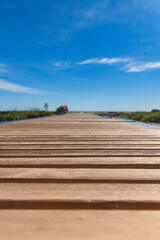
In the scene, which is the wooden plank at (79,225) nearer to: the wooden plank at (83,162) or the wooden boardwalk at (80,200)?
the wooden boardwalk at (80,200)

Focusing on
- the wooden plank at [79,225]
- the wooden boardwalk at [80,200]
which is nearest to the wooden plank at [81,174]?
the wooden boardwalk at [80,200]

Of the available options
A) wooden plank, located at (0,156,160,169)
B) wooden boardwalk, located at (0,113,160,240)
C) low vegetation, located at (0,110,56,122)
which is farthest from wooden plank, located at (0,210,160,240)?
→ low vegetation, located at (0,110,56,122)

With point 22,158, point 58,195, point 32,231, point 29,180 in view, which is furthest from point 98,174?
point 22,158

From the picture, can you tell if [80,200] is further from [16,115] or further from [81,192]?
[16,115]

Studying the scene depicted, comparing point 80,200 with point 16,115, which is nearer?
point 80,200

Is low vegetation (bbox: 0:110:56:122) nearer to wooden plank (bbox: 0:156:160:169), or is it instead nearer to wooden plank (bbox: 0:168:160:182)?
wooden plank (bbox: 0:156:160:169)

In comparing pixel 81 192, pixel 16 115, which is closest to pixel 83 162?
pixel 81 192

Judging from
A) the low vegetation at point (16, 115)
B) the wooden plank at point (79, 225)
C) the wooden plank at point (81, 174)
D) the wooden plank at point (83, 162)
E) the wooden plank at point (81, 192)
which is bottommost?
the wooden plank at point (79, 225)

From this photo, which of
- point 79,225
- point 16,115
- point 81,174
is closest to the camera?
point 79,225

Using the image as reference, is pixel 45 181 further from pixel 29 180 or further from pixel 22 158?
pixel 22 158

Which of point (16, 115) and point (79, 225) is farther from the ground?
point (16, 115)

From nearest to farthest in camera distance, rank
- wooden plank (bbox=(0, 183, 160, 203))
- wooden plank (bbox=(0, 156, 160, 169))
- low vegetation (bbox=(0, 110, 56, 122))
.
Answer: wooden plank (bbox=(0, 183, 160, 203))
wooden plank (bbox=(0, 156, 160, 169))
low vegetation (bbox=(0, 110, 56, 122))

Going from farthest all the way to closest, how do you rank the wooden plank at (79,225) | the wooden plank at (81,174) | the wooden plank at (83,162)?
the wooden plank at (83,162) < the wooden plank at (81,174) < the wooden plank at (79,225)

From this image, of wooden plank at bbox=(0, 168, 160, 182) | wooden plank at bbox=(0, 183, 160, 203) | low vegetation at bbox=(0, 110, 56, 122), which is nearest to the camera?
wooden plank at bbox=(0, 183, 160, 203)
